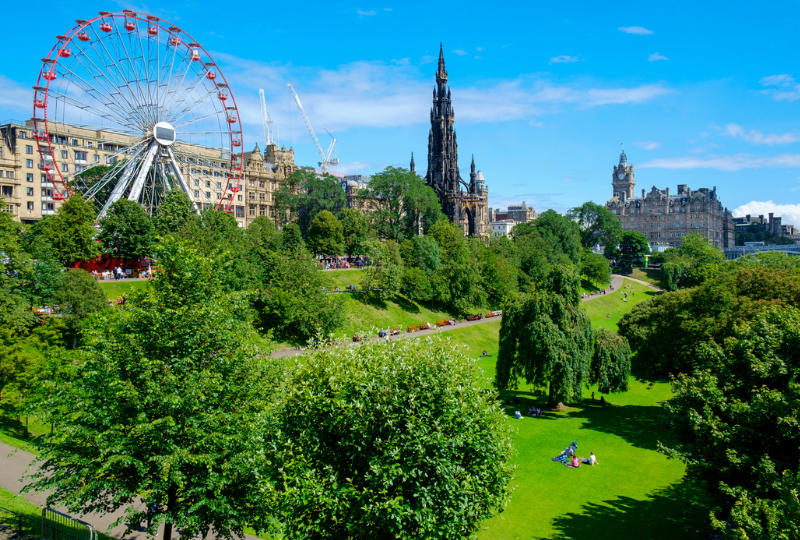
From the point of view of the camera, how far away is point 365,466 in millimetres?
15312

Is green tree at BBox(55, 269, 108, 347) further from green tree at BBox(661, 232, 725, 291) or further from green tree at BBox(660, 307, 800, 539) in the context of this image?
green tree at BBox(661, 232, 725, 291)

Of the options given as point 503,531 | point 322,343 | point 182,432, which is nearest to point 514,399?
point 503,531

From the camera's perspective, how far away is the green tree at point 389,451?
564 inches

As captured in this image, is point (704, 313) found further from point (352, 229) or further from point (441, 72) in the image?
point (441, 72)

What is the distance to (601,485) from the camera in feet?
88.6

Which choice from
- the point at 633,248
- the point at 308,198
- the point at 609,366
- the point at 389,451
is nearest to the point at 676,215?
the point at 633,248

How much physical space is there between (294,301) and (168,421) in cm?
3422

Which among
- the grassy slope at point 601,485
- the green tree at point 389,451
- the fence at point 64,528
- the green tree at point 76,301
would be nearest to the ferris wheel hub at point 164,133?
the green tree at point 76,301

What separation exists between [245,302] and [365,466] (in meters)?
7.11

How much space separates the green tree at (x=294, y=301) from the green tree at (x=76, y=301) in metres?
12.5

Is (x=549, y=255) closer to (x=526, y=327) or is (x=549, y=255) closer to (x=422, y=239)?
(x=422, y=239)

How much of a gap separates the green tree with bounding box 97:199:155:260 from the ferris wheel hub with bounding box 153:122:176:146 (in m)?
8.63

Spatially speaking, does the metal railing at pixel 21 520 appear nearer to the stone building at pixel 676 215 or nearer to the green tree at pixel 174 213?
the green tree at pixel 174 213

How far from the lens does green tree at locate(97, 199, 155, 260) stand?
181ft
